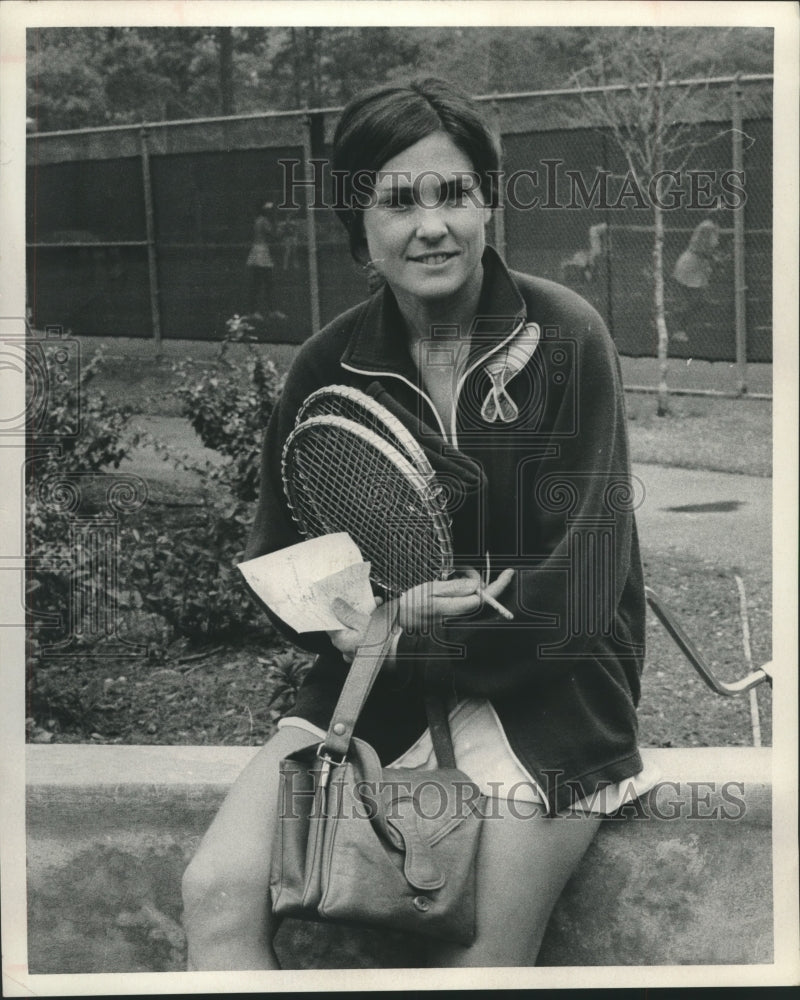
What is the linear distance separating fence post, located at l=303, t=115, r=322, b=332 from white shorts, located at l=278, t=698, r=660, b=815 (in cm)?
107

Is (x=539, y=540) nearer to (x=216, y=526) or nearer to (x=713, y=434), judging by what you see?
(x=713, y=434)

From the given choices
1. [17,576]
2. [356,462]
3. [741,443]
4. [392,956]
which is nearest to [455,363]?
[356,462]

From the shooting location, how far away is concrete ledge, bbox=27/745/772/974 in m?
3.36

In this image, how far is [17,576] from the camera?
3.44 metres

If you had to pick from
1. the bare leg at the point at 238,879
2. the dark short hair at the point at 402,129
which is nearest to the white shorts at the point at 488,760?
the bare leg at the point at 238,879

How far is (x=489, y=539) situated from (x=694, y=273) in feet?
2.98

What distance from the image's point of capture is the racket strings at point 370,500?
3.07m

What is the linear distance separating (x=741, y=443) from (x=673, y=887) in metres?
1.16

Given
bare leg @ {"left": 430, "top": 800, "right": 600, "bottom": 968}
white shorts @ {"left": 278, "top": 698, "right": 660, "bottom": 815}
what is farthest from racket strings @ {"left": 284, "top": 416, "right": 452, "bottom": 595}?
bare leg @ {"left": 430, "top": 800, "right": 600, "bottom": 968}

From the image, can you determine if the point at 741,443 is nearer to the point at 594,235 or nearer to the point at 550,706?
the point at 594,235

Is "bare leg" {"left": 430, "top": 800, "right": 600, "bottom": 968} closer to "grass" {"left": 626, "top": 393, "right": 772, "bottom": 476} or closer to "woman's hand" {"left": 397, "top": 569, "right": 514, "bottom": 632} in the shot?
"woman's hand" {"left": 397, "top": 569, "right": 514, "bottom": 632}

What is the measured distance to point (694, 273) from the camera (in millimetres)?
3451

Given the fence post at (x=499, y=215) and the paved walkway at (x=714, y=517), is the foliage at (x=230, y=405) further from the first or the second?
the paved walkway at (x=714, y=517)

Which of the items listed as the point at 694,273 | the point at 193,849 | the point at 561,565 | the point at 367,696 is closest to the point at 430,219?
the point at 694,273
